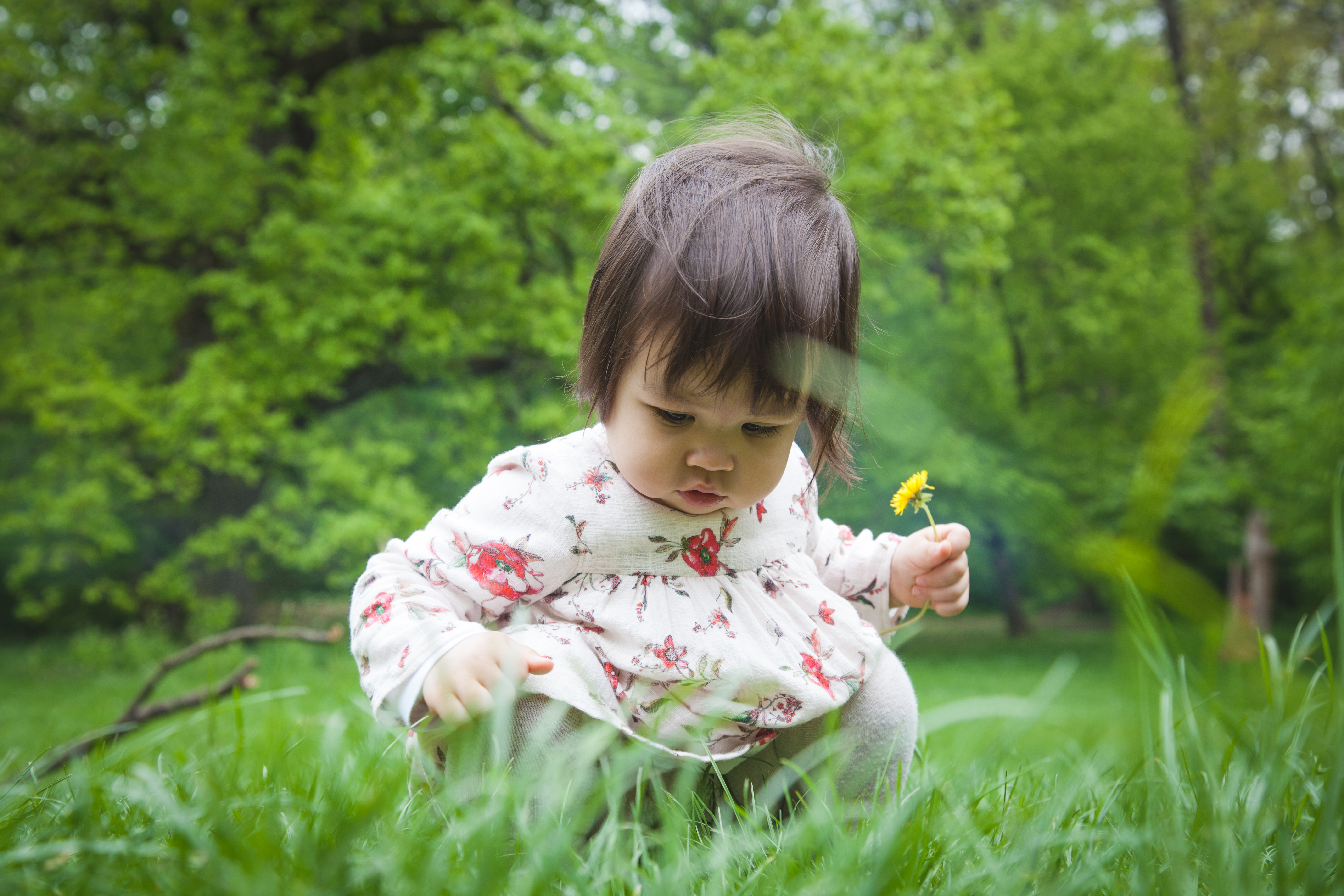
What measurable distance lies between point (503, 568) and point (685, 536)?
292mm

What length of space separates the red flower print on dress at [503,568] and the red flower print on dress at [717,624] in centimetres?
26

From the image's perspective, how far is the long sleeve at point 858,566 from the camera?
1.61 m

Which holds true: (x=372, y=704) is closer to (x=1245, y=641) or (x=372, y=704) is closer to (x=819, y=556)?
(x=819, y=556)

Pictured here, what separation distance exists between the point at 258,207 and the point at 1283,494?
12.3 metres

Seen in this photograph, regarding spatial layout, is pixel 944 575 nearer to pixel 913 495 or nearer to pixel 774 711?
pixel 913 495

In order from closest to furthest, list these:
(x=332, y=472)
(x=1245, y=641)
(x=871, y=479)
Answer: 1. (x=1245, y=641)
2. (x=332, y=472)
3. (x=871, y=479)

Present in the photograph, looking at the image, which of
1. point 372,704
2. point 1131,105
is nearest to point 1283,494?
point 1131,105

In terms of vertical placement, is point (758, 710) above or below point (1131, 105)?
below

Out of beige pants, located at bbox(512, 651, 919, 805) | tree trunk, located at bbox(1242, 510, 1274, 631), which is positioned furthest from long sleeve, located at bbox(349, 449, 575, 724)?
tree trunk, located at bbox(1242, 510, 1274, 631)

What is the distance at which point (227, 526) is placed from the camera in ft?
28.4

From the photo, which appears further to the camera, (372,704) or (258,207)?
(258,207)

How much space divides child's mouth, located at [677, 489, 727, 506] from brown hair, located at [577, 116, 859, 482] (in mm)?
173

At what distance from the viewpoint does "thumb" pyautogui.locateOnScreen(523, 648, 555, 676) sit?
45.0 inches

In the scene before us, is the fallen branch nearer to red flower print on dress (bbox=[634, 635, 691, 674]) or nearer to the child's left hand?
red flower print on dress (bbox=[634, 635, 691, 674])
